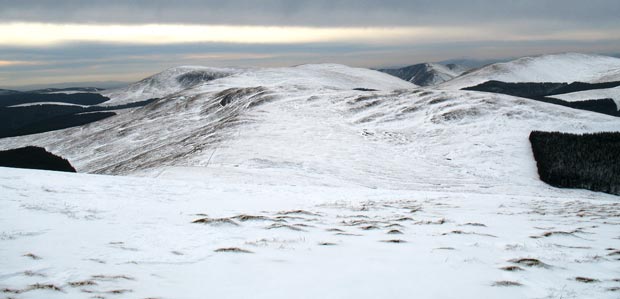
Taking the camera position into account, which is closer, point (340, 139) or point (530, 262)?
point (530, 262)

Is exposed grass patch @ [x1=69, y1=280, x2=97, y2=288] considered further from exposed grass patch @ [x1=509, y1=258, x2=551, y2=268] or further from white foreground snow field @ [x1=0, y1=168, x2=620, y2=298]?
exposed grass patch @ [x1=509, y1=258, x2=551, y2=268]

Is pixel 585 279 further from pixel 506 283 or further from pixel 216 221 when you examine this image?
pixel 216 221

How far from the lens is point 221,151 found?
151ft

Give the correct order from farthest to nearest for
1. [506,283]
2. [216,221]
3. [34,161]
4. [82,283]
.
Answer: [34,161]
[216,221]
[506,283]
[82,283]

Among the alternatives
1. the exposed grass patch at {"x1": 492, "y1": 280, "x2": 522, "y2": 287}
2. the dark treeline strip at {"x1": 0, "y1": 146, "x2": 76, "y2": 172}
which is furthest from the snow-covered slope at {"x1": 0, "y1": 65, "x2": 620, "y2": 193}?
the exposed grass patch at {"x1": 492, "y1": 280, "x2": 522, "y2": 287}

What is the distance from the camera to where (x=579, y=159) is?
4325cm

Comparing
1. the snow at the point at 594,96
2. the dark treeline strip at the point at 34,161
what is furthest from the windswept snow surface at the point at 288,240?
the snow at the point at 594,96

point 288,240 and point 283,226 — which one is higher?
point 288,240

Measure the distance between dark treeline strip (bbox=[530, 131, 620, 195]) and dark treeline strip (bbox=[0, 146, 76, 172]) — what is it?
64420mm

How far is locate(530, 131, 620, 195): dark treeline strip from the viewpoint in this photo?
126 feet

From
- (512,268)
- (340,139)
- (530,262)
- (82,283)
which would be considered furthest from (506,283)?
(340,139)

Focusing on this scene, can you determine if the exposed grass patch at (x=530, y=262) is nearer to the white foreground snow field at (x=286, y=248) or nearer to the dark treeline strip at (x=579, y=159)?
the white foreground snow field at (x=286, y=248)

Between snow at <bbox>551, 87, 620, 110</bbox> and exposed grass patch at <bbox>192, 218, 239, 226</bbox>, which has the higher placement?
snow at <bbox>551, 87, 620, 110</bbox>

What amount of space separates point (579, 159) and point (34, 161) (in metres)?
82.3
